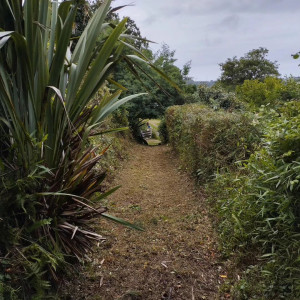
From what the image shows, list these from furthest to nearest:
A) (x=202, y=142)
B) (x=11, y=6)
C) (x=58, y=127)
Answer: (x=202, y=142) < (x=58, y=127) < (x=11, y=6)

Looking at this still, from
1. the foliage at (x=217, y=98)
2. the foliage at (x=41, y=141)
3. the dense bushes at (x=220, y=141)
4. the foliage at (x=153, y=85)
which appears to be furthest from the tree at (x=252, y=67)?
the foliage at (x=41, y=141)

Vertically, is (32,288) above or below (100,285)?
above

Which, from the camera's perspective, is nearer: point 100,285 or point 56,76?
point 56,76

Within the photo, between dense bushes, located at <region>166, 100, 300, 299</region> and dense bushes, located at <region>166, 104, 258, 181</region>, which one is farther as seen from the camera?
dense bushes, located at <region>166, 104, 258, 181</region>

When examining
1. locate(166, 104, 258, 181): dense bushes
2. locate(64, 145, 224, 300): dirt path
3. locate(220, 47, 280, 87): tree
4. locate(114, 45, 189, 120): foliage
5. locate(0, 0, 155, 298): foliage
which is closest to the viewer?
locate(0, 0, 155, 298): foliage

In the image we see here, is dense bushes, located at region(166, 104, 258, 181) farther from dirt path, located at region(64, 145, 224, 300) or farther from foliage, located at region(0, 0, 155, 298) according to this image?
foliage, located at region(0, 0, 155, 298)

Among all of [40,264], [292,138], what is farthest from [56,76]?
[292,138]

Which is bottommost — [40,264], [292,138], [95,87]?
[40,264]

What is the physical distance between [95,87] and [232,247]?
1.88 metres

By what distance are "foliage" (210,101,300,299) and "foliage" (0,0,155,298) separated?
4.17 ft

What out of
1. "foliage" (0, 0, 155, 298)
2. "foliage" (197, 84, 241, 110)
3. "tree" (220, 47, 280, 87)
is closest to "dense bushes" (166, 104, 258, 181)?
"foliage" (0, 0, 155, 298)

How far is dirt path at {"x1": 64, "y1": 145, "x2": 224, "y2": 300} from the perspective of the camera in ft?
8.02

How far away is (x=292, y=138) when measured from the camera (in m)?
2.58

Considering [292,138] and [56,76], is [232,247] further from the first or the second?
[56,76]
